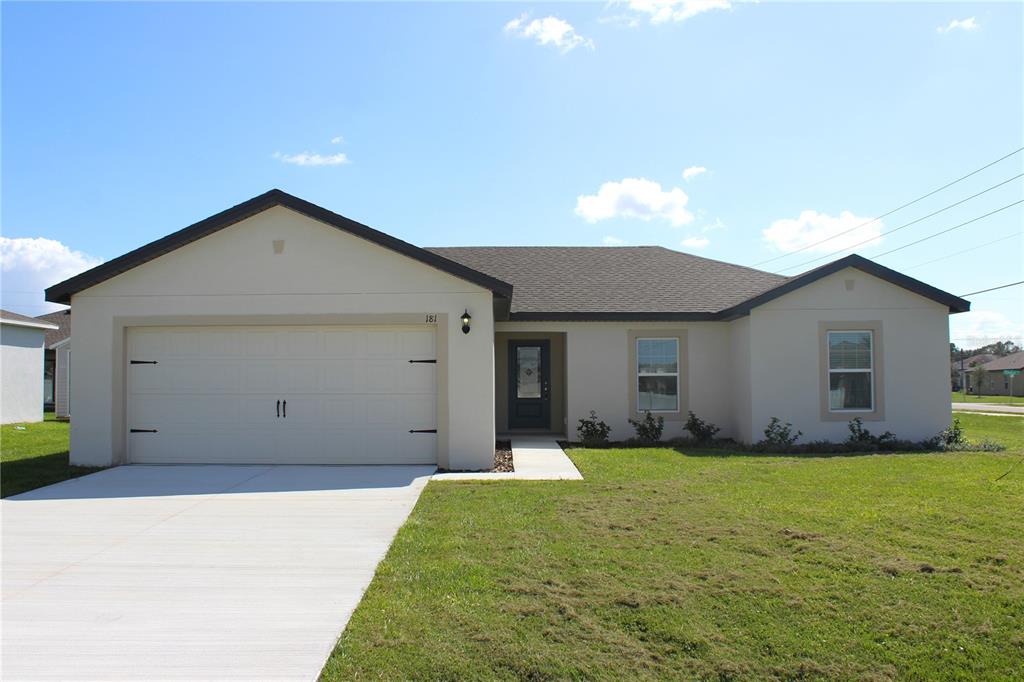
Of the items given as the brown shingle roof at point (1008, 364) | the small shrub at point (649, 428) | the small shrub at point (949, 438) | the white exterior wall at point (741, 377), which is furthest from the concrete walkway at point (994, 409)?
the brown shingle roof at point (1008, 364)

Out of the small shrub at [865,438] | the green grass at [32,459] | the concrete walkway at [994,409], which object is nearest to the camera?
the green grass at [32,459]

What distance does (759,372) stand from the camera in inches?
504

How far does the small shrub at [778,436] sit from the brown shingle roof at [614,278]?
8.94ft

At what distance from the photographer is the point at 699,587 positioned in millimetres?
4816

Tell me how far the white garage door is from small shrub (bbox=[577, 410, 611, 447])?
4157 millimetres

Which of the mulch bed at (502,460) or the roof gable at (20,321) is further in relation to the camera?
the roof gable at (20,321)

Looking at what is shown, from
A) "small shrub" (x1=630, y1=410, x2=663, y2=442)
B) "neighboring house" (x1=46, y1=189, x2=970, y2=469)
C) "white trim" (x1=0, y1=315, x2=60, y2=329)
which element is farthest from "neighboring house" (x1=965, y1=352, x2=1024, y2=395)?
"white trim" (x1=0, y1=315, x2=60, y2=329)

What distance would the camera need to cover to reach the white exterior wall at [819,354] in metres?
12.8

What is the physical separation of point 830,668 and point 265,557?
451 centimetres

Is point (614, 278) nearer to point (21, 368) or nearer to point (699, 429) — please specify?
point (699, 429)

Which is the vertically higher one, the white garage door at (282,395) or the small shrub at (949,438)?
the white garage door at (282,395)

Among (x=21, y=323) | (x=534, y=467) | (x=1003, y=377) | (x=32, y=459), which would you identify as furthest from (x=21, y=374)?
(x=1003, y=377)

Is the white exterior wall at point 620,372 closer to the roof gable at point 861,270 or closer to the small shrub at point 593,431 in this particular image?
the small shrub at point 593,431

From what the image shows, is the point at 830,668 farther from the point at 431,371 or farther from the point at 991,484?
the point at 431,371
